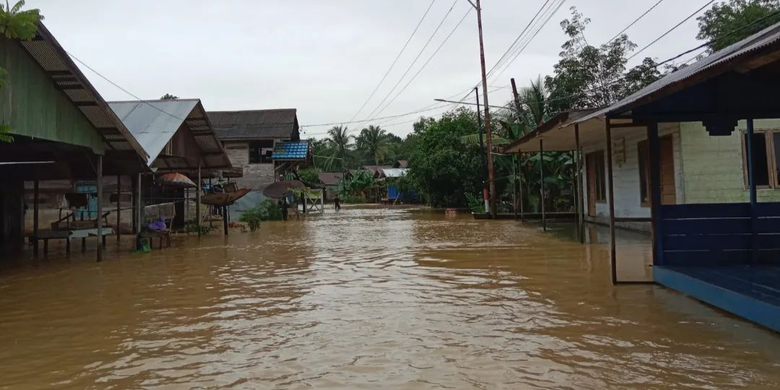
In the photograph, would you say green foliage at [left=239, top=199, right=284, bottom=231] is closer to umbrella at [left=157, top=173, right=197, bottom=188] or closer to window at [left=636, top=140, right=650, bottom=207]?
umbrella at [left=157, top=173, right=197, bottom=188]

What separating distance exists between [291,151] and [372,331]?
1021 inches

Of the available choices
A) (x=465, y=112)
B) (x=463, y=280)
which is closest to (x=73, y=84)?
(x=463, y=280)

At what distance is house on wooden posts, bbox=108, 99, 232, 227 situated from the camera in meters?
13.9

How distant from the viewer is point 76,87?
9.55 m

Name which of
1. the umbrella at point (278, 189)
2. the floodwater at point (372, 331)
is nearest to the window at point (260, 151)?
the umbrella at point (278, 189)

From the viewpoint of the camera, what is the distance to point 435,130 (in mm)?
33562

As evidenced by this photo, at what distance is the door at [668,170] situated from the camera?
12.3 meters

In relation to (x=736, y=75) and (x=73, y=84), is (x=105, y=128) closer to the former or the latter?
(x=73, y=84)

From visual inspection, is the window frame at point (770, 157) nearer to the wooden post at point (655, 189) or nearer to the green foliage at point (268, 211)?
the wooden post at point (655, 189)

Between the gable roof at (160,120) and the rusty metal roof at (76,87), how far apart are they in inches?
52.3

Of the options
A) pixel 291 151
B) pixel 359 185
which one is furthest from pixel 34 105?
pixel 359 185

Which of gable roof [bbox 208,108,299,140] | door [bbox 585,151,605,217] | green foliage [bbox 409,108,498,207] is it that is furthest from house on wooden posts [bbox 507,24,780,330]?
gable roof [bbox 208,108,299,140]

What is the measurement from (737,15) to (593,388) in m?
26.8

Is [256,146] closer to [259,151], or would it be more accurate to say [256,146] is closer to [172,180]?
[259,151]
